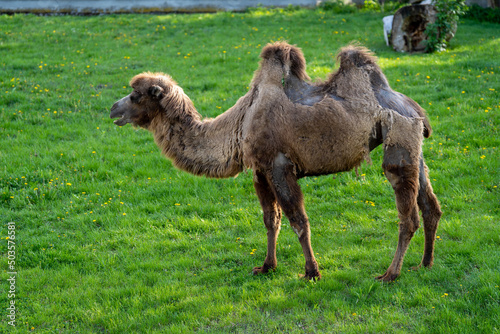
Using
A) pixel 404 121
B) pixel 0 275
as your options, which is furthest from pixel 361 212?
pixel 0 275

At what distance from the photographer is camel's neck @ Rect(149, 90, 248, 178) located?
594cm

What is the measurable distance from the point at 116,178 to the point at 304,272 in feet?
13.7

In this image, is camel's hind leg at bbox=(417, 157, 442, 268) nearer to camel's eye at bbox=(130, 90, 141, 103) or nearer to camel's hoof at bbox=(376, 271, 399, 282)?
camel's hoof at bbox=(376, 271, 399, 282)

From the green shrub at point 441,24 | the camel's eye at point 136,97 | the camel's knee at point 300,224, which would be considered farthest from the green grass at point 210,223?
the camel's eye at point 136,97

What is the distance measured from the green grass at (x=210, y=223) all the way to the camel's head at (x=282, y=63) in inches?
90.5

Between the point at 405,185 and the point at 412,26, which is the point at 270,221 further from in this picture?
the point at 412,26

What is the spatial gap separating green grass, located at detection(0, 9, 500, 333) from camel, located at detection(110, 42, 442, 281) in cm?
49

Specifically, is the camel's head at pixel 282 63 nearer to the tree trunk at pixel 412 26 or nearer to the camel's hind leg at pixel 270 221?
the camel's hind leg at pixel 270 221

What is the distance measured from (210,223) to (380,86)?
3224 millimetres

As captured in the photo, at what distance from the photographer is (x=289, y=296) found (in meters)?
5.51

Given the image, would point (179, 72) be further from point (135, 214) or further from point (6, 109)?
point (135, 214)

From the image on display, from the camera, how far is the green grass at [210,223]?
525cm

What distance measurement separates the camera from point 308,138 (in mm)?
5543

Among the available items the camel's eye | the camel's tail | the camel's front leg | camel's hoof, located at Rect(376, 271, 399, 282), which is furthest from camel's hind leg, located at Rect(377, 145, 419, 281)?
the camel's eye
